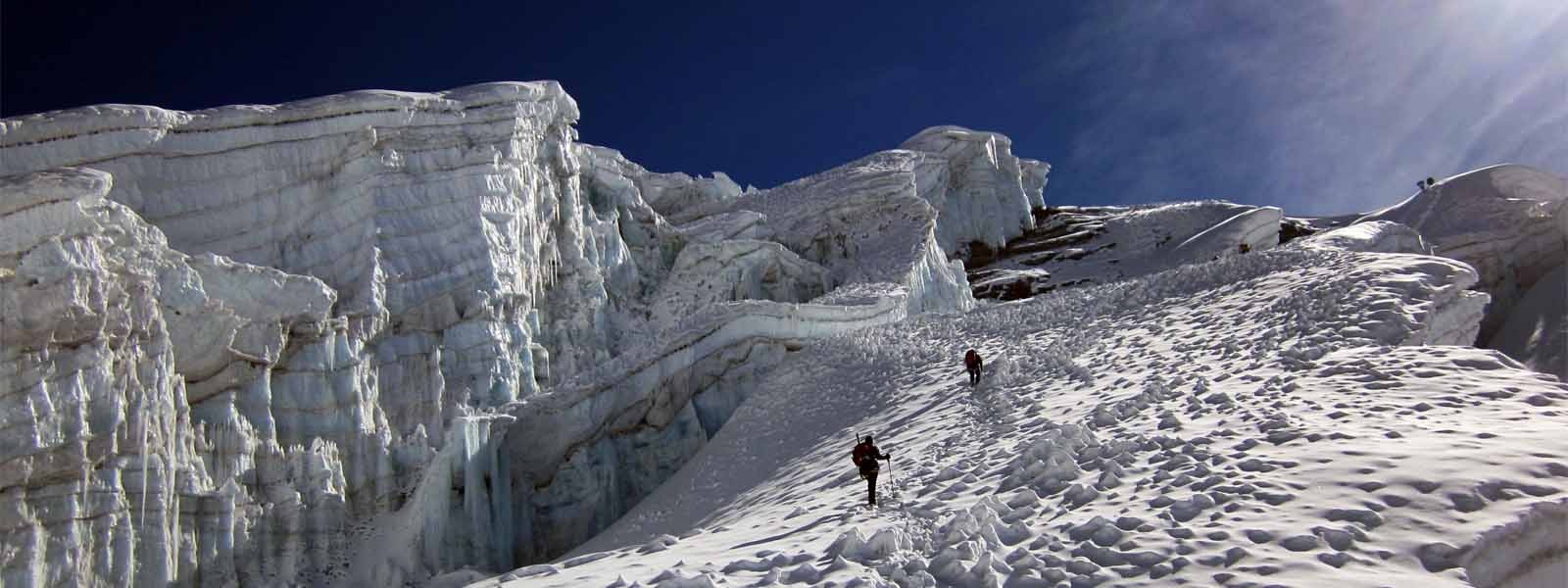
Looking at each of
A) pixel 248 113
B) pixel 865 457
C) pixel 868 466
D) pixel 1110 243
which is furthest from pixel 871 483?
pixel 1110 243

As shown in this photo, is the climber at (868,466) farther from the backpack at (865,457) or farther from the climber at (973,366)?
the climber at (973,366)

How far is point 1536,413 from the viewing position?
9.73 metres

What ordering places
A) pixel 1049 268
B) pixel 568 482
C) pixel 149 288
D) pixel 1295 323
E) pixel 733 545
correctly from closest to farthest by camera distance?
pixel 733 545 < pixel 1295 323 < pixel 149 288 < pixel 568 482 < pixel 1049 268

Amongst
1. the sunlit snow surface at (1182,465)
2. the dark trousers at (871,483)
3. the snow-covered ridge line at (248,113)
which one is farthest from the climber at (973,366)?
the snow-covered ridge line at (248,113)

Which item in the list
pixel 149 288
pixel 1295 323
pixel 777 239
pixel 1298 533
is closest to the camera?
pixel 1298 533

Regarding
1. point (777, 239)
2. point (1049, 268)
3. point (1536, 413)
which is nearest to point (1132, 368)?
point (1536, 413)

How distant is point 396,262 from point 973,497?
19.5 meters

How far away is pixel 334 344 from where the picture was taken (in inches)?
876

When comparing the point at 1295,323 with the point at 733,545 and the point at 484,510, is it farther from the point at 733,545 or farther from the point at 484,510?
the point at 484,510

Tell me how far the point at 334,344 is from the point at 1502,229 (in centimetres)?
3637

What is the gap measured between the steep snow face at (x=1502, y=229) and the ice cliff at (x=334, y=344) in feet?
62.2

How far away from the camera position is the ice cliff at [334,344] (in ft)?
54.0

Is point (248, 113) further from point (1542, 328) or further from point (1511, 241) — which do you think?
point (1511, 241)

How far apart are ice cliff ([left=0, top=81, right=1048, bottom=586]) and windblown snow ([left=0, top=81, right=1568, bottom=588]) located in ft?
0.25
